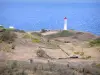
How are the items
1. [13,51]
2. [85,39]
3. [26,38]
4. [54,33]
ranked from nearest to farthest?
[13,51] → [26,38] → [85,39] → [54,33]

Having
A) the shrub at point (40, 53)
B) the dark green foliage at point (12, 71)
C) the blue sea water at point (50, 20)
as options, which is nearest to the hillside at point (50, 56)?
the shrub at point (40, 53)

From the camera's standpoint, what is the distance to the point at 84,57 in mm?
18062

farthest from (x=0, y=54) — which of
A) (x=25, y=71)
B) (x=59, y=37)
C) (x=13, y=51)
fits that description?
(x=59, y=37)

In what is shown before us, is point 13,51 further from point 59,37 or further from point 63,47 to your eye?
point 59,37

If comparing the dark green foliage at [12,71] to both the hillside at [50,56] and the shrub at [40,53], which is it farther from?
the shrub at [40,53]

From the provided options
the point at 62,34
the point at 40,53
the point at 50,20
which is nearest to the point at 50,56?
the point at 40,53

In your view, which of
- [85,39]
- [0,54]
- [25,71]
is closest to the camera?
[25,71]

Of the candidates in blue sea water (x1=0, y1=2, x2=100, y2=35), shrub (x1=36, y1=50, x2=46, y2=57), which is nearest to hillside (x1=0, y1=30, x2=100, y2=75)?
shrub (x1=36, y1=50, x2=46, y2=57)

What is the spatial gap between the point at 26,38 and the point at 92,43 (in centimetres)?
483

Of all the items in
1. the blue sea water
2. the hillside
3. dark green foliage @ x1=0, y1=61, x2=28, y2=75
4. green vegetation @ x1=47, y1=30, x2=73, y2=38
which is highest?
the blue sea water

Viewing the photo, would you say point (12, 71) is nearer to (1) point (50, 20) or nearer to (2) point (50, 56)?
(2) point (50, 56)

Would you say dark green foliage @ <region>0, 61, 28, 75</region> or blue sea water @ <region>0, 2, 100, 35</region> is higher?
blue sea water @ <region>0, 2, 100, 35</region>

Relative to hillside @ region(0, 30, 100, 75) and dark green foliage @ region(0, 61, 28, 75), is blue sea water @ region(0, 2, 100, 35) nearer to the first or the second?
hillside @ region(0, 30, 100, 75)

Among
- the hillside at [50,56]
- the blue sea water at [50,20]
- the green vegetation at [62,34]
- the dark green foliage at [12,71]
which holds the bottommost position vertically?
the dark green foliage at [12,71]
